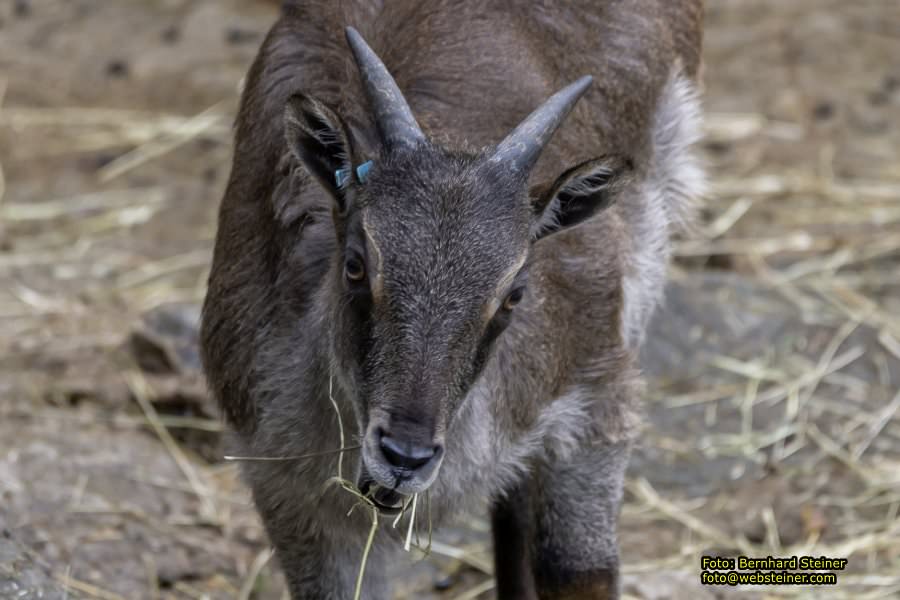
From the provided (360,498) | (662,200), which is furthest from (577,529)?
(662,200)

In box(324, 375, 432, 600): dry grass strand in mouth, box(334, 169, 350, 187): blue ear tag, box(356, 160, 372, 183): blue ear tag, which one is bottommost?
box(324, 375, 432, 600): dry grass strand in mouth

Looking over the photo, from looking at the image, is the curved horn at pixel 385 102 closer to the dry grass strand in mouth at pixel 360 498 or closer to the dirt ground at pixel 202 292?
the dry grass strand in mouth at pixel 360 498

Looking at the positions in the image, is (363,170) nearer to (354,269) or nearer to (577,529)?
(354,269)

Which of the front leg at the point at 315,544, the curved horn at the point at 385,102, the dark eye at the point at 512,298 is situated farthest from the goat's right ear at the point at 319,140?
the front leg at the point at 315,544

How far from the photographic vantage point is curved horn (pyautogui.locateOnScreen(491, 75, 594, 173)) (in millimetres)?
5070

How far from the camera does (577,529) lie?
20.2 feet

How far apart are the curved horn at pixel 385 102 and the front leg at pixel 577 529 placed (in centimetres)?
171

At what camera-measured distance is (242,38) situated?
13.3m

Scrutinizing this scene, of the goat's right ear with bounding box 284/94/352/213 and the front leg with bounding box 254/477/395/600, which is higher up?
the goat's right ear with bounding box 284/94/352/213

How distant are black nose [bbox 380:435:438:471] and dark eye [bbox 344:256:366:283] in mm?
594

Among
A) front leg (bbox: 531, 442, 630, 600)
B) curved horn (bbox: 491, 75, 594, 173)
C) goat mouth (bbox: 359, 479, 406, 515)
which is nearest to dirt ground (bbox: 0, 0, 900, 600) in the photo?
front leg (bbox: 531, 442, 630, 600)

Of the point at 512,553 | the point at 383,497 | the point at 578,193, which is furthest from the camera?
the point at 512,553

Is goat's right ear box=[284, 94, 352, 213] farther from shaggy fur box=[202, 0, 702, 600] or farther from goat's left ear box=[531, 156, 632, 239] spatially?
goat's left ear box=[531, 156, 632, 239]

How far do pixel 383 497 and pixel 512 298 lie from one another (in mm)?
781
